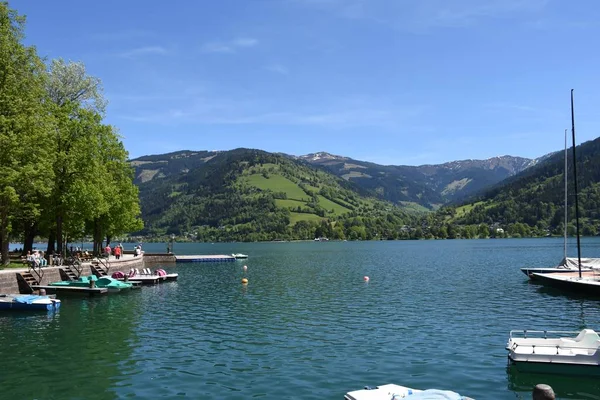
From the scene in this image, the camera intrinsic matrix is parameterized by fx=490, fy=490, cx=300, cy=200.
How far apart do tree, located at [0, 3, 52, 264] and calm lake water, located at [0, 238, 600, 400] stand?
11.0 meters

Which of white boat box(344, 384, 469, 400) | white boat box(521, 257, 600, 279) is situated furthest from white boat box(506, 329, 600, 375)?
white boat box(521, 257, 600, 279)

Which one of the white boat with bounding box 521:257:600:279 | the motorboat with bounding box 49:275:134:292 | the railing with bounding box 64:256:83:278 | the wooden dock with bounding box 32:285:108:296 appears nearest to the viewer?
the wooden dock with bounding box 32:285:108:296

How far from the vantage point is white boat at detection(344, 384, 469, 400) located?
50.4 feet

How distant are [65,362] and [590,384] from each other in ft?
77.2

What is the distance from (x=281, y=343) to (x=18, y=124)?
31621mm

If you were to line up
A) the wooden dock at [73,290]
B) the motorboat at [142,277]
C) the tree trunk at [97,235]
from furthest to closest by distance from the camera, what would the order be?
1. the tree trunk at [97,235]
2. the motorboat at [142,277]
3. the wooden dock at [73,290]

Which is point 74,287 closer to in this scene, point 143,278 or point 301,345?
point 143,278

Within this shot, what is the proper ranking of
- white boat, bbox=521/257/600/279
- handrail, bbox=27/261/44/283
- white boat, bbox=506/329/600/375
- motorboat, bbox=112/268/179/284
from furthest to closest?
white boat, bbox=521/257/600/279, motorboat, bbox=112/268/179/284, handrail, bbox=27/261/44/283, white boat, bbox=506/329/600/375

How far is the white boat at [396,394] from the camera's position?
15352mm

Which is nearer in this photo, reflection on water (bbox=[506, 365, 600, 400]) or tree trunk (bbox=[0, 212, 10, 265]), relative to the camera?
reflection on water (bbox=[506, 365, 600, 400])

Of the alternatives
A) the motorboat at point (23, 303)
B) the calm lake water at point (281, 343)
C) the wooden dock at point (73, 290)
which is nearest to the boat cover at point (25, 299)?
the motorboat at point (23, 303)

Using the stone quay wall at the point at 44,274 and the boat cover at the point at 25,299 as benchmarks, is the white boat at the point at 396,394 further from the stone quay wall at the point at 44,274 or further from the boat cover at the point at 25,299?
the stone quay wall at the point at 44,274

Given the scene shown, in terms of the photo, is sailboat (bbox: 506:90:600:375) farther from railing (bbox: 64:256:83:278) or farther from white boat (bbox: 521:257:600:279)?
railing (bbox: 64:256:83:278)

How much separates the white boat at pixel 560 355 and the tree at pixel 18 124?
1545 inches
